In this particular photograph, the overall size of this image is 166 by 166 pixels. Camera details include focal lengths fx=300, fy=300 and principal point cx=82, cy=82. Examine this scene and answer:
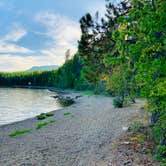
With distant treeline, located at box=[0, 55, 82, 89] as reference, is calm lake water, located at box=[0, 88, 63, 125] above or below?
below

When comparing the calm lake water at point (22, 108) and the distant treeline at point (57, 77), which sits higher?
the distant treeline at point (57, 77)

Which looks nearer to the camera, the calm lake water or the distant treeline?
the calm lake water

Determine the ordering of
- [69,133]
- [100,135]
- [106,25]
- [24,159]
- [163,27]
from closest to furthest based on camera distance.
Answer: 1. [163,27]
2. [24,159]
3. [100,135]
4. [69,133]
5. [106,25]

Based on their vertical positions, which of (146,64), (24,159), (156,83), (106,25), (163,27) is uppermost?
(106,25)

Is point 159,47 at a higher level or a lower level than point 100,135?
higher

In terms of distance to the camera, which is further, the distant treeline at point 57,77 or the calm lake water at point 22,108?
the distant treeline at point 57,77

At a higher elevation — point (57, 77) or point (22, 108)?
point (57, 77)

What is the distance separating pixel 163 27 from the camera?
10688 millimetres

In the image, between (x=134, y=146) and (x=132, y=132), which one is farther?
(x=132, y=132)

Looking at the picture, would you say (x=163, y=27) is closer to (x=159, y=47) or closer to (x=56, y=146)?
(x=159, y=47)

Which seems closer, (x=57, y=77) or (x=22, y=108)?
(x=22, y=108)

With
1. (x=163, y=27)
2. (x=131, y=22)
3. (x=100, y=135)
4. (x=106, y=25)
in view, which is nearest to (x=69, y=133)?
(x=100, y=135)

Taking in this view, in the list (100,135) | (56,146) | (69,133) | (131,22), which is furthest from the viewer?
(69,133)

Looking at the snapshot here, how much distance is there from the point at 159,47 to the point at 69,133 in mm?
11694
